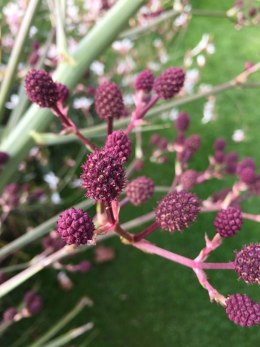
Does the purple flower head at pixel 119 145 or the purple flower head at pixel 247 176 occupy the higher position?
the purple flower head at pixel 119 145

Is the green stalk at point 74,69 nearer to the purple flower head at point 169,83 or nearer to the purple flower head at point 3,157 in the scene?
the purple flower head at point 3,157

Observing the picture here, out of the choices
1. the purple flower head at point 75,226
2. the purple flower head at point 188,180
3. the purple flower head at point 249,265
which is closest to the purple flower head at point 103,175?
the purple flower head at point 75,226

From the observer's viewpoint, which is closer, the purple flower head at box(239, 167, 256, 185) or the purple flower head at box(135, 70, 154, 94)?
the purple flower head at box(135, 70, 154, 94)

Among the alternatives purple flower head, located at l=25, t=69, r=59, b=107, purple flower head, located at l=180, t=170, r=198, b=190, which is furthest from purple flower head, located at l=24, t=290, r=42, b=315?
purple flower head, located at l=25, t=69, r=59, b=107

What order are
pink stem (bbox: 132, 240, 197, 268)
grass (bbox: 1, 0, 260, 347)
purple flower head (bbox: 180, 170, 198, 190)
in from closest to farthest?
pink stem (bbox: 132, 240, 197, 268)
purple flower head (bbox: 180, 170, 198, 190)
grass (bbox: 1, 0, 260, 347)

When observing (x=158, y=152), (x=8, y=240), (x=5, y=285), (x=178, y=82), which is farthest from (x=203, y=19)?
(x=5, y=285)

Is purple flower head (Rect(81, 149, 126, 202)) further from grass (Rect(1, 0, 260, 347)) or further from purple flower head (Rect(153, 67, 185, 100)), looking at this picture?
grass (Rect(1, 0, 260, 347))

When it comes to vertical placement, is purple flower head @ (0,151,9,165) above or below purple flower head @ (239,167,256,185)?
above
